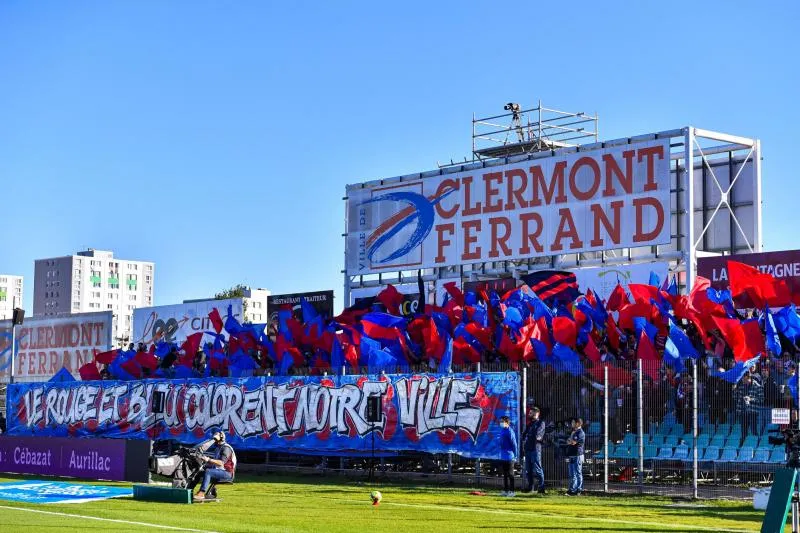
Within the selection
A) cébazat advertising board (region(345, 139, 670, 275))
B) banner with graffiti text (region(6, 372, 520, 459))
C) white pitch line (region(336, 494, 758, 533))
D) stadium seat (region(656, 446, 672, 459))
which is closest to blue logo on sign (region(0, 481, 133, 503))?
white pitch line (region(336, 494, 758, 533))

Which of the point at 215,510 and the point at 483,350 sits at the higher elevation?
the point at 483,350

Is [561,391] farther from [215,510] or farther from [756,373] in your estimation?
[215,510]

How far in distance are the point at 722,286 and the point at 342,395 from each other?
37.5ft

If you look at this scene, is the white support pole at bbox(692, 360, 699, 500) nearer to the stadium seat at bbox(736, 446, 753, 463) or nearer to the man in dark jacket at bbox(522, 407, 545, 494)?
the stadium seat at bbox(736, 446, 753, 463)

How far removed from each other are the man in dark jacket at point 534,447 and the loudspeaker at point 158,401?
43.5ft

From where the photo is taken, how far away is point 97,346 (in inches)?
2290

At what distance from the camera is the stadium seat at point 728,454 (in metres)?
23.2

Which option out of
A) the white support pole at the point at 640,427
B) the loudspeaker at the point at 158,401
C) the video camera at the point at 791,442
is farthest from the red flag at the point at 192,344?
the video camera at the point at 791,442

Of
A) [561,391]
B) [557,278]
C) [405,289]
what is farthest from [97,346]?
[561,391]

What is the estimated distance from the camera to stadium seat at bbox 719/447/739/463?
76.0 feet

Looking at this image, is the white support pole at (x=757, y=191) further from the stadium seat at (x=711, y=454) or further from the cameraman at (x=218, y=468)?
the cameraman at (x=218, y=468)

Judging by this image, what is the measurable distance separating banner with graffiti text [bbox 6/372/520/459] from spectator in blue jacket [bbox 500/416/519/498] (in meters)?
0.52

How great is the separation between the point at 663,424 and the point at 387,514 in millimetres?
6733

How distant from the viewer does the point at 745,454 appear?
23.0 meters
